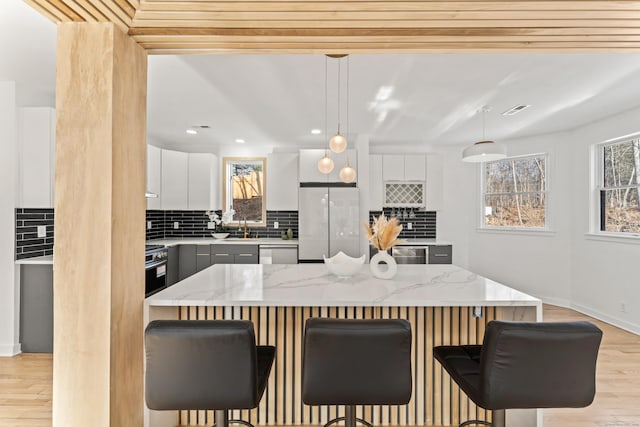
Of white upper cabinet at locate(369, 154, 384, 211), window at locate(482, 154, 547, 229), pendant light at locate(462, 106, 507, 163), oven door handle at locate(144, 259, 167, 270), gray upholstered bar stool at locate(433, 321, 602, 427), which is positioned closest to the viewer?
gray upholstered bar stool at locate(433, 321, 602, 427)

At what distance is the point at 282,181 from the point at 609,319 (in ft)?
14.7

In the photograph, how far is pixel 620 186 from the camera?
13.6ft

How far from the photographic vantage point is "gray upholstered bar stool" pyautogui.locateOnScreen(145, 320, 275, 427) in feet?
4.75

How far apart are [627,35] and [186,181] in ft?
16.7

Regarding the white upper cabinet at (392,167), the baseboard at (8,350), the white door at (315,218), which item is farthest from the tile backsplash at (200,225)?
the baseboard at (8,350)

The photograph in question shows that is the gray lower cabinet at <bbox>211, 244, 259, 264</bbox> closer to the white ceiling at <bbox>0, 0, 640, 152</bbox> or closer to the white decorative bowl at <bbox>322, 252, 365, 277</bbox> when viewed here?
the white ceiling at <bbox>0, 0, 640, 152</bbox>

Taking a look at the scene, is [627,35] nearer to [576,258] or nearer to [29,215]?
[576,258]

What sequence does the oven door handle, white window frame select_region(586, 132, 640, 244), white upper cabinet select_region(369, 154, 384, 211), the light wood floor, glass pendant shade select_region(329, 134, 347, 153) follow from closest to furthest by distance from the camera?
the light wood floor, glass pendant shade select_region(329, 134, 347, 153), the oven door handle, white window frame select_region(586, 132, 640, 244), white upper cabinet select_region(369, 154, 384, 211)

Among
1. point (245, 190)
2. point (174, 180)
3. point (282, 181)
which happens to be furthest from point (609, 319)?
point (174, 180)

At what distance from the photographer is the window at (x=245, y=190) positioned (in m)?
5.88

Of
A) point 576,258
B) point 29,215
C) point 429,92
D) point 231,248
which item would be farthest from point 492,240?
point 29,215

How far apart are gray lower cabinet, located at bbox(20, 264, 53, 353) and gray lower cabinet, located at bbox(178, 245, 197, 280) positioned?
1.91 m

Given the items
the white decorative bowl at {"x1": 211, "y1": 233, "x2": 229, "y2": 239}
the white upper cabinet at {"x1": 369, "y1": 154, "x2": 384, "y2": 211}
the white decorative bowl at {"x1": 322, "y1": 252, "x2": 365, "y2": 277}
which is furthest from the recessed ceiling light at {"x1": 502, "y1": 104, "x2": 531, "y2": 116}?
the white decorative bowl at {"x1": 211, "y1": 233, "x2": 229, "y2": 239}

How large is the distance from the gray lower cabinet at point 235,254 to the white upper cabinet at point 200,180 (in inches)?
29.5
